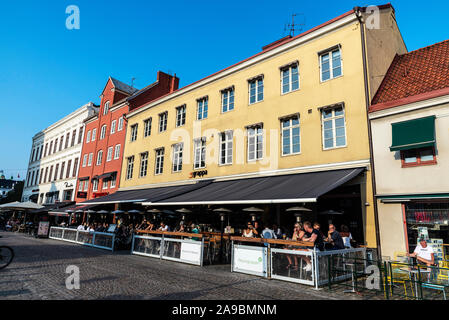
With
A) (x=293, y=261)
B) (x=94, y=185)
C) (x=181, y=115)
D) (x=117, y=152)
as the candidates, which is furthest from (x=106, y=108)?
(x=293, y=261)

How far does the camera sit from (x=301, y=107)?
13.1m

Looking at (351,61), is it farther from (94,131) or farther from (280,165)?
(94,131)

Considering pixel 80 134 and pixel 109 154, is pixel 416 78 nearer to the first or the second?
pixel 109 154

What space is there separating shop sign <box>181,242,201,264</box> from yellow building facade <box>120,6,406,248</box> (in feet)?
16.6

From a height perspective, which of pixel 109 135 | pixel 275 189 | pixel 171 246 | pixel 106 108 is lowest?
pixel 171 246

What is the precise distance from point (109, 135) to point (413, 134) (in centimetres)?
2531

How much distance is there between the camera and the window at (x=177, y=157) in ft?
62.1

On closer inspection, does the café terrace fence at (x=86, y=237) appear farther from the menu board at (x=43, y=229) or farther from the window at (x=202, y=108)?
the window at (x=202, y=108)

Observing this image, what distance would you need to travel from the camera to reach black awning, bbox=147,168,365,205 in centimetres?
927

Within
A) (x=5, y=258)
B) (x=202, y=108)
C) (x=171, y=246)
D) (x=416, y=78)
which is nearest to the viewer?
(x=5, y=258)

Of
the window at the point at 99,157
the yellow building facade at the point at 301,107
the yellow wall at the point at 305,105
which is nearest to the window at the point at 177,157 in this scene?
the yellow building facade at the point at 301,107
